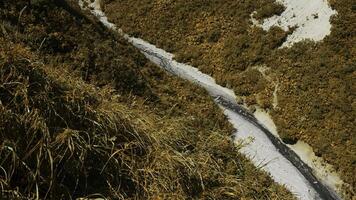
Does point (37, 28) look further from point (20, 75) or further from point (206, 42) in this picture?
point (206, 42)

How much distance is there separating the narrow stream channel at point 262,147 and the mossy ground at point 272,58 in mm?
761

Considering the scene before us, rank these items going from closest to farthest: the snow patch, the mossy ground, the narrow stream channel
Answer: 1. the narrow stream channel
2. the mossy ground
3. the snow patch

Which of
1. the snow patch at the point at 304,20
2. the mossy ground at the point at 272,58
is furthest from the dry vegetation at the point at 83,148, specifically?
the snow patch at the point at 304,20

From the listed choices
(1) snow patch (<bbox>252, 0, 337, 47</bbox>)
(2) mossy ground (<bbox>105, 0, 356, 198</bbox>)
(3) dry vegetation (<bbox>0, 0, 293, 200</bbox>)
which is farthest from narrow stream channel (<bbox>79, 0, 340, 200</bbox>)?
(3) dry vegetation (<bbox>0, 0, 293, 200</bbox>)

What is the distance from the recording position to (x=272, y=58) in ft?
103

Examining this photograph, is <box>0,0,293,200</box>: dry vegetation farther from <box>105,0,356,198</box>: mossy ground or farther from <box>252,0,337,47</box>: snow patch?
<box>252,0,337,47</box>: snow patch

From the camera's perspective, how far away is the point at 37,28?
1889 cm

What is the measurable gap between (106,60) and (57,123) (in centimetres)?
1191

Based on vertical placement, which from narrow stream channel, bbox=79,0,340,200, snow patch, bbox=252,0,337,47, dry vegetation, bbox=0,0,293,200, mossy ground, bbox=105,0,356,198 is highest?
snow patch, bbox=252,0,337,47

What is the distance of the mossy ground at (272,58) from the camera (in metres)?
26.3

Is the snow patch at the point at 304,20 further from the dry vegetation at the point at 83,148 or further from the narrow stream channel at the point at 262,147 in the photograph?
the dry vegetation at the point at 83,148

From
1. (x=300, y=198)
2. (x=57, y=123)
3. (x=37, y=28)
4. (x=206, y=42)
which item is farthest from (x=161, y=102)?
(x=206, y=42)

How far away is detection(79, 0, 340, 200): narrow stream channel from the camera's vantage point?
2253 cm

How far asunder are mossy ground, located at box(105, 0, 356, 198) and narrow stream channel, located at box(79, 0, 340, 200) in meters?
0.76
